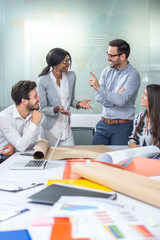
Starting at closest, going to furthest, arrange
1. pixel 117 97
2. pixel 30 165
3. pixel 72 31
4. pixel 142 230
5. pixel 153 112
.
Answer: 1. pixel 142 230
2. pixel 30 165
3. pixel 153 112
4. pixel 117 97
5. pixel 72 31

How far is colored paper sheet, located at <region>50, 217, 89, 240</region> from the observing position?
79cm

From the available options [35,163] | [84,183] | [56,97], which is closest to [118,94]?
[56,97]

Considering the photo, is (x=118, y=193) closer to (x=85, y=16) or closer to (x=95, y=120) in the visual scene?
(x=95, y=120)

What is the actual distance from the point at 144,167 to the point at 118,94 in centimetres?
143

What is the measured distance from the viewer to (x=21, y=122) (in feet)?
8.14

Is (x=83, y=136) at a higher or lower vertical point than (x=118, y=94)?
lower

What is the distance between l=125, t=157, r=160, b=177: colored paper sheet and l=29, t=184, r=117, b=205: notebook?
0.41 meters

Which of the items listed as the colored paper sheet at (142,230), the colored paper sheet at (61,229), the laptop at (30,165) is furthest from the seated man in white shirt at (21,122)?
the colored paper sheet at (142,230)

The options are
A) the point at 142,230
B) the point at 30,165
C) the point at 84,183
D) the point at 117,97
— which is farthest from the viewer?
the point at 117,97

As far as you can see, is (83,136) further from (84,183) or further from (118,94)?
(84,183)

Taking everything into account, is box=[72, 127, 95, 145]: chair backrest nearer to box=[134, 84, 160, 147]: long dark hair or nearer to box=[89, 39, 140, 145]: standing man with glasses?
box=[89, 39, 140, 145]: standing man with glasses

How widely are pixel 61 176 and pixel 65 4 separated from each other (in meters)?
3.62

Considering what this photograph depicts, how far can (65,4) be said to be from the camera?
176 inches

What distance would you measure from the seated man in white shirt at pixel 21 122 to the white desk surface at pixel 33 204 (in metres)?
0.59
